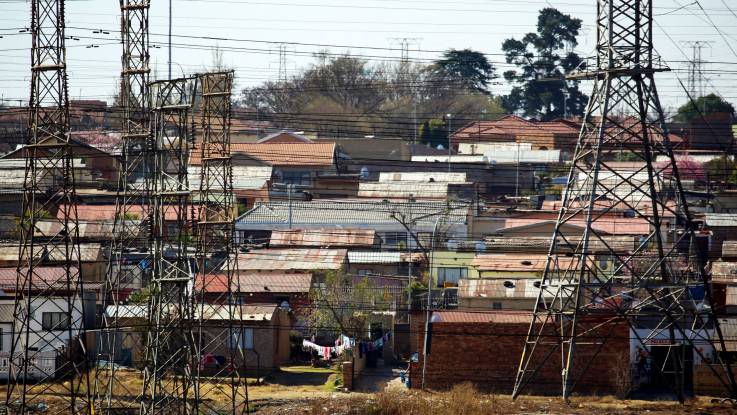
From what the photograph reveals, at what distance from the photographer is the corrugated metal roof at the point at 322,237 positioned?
1378 inches

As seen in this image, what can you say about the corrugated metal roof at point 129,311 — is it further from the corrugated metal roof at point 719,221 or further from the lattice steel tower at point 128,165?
the corrugated metal roof at point 719,221

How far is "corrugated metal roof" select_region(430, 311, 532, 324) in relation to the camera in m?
24.1

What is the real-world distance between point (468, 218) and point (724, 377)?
14.9 metres

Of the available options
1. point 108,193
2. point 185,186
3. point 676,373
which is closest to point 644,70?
point 676,373

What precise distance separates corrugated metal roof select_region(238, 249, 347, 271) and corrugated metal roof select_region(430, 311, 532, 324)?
6548mm

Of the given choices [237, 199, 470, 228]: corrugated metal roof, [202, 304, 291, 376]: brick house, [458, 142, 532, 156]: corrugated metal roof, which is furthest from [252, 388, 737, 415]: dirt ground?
[458, 142, 532, 156]: corrugated metal roof

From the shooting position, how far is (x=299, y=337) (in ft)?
94.1

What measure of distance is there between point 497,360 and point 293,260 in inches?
360

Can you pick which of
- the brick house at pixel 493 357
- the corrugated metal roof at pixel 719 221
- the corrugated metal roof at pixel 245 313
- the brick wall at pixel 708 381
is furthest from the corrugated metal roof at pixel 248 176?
the brick wall at pixel 708 381

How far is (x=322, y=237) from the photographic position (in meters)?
35.6

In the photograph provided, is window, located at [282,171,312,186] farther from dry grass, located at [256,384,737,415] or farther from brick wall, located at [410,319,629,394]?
dry grass, located at [256,384,737,415]

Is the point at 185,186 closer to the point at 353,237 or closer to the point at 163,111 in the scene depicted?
the point at 163,111

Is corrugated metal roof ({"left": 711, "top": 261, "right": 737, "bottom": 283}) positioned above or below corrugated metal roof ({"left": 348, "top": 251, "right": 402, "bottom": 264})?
above

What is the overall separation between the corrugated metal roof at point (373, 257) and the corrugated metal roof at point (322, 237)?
67.0 inches
